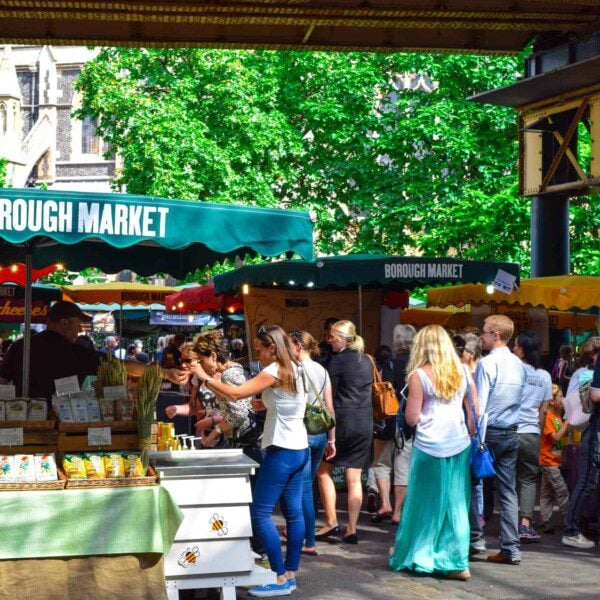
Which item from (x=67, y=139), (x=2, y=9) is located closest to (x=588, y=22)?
(x=2, y=9)

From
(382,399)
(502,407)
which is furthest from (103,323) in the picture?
(502,407)

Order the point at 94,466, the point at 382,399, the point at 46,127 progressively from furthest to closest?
the point at 46,127, the point at 382,399, the point at 94,466

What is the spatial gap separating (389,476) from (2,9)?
22.5ft

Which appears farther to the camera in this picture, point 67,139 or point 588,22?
point 67,139

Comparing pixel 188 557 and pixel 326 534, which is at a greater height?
pixel 188 557

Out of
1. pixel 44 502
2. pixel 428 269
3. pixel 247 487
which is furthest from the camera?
pixel 428 269

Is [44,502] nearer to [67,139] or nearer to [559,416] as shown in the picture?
[559,416]

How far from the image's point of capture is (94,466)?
23.0 ft

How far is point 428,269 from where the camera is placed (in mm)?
14680

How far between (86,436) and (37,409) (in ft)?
1.20

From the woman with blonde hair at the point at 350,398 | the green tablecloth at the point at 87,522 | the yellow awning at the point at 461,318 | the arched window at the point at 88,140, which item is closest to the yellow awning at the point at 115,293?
the yellow awning at the point at 461,318

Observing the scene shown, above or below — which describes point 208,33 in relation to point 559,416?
above

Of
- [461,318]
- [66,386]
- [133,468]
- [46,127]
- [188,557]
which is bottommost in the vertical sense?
[188,557]

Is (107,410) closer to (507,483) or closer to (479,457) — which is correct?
(479,457)
